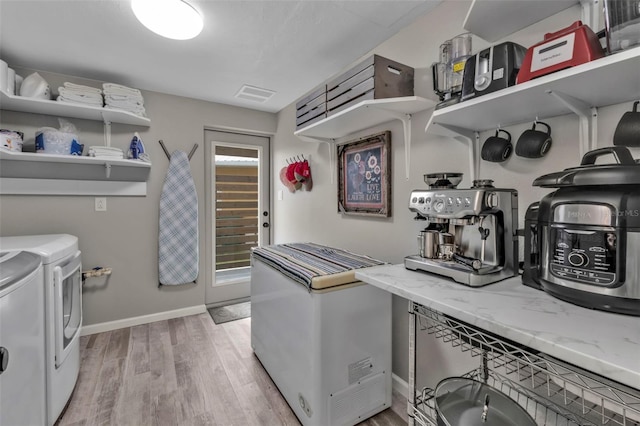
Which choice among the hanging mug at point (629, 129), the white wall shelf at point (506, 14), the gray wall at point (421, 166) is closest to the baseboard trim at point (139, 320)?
the gray wall at point (421, 166)

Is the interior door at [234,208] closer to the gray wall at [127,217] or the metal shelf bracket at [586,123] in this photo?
the gray wall at [127,217]

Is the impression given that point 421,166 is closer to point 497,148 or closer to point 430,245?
point 497,148

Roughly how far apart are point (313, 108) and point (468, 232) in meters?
1.38

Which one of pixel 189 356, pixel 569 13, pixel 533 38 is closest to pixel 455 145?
pixel 533 38

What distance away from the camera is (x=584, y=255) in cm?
76

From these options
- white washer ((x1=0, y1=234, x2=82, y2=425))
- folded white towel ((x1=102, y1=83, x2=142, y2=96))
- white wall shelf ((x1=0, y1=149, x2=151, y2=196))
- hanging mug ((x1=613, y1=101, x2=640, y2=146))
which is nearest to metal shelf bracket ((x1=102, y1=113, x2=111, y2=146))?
white wall shelf ((x1=0, y1=149, x2=151, y2=196))

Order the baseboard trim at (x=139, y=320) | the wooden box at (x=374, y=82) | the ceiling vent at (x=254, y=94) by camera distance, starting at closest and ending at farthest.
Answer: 1. the wooden box at (x=374, y=82)
2. the baseboard trim at (x=139, y=320)
3. the ceiling vent at (x=254, y=94)

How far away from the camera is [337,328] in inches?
55.4

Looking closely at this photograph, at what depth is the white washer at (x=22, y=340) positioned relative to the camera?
1047 mm

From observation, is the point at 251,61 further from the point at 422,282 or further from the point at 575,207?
the point at 575,207

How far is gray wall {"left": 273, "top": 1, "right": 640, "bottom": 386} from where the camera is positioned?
1.08 m

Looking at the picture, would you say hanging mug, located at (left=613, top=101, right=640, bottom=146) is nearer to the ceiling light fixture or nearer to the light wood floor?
the light wood floor

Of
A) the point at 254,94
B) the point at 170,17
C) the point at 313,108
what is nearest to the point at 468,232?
the point at 313,108

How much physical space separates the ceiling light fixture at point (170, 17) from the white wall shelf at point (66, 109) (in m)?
1.04
